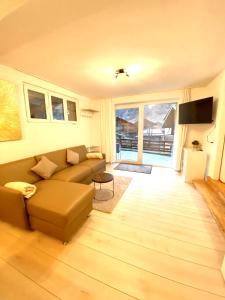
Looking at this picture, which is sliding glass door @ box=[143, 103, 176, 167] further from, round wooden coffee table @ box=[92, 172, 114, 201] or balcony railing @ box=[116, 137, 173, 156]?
round wooden coffee table @ box=[92, 172, 114, 201]

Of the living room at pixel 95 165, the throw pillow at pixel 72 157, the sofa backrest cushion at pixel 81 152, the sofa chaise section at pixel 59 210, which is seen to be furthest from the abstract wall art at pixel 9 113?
the sofa backrest cushion at pixel 81 152

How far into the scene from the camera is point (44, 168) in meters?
2.37

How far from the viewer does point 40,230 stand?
160 cm

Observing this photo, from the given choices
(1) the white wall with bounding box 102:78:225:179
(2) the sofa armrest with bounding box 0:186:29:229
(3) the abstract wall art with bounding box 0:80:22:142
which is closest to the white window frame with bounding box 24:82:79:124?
(3) the abstract wall art with bounding box 0:80:22:142

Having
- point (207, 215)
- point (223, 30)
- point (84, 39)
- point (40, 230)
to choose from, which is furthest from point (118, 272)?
point (223, 30)

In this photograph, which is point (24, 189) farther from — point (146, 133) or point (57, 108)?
point (146, 133)

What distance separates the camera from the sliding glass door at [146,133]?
13.8ft

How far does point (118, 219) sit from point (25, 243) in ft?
3.94

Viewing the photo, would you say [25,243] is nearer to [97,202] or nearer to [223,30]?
[97,202]

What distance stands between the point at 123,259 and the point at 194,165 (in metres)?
2.63

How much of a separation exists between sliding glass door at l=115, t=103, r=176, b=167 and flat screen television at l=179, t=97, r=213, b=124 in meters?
0.61

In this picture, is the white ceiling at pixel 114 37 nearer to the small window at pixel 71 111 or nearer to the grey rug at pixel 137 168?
the small window at pixel 71 111

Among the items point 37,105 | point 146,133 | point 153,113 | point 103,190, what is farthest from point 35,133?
point 153,113

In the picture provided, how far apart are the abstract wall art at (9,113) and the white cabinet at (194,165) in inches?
143
